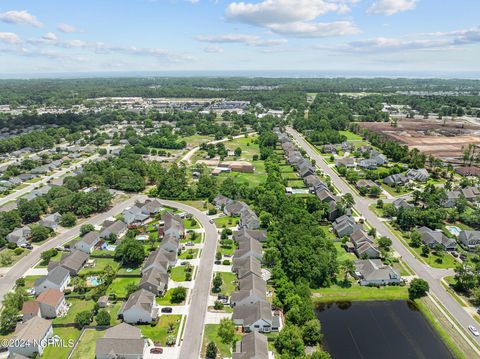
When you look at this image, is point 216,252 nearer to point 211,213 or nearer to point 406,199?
point 211,213

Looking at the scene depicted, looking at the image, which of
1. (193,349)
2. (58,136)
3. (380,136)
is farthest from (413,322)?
(58,136)

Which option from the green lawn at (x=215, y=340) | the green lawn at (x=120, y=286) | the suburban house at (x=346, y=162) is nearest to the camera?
the green lawn at (x=215, y=340)

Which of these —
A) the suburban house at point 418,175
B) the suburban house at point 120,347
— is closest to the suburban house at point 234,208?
the suburban house at point 120,347

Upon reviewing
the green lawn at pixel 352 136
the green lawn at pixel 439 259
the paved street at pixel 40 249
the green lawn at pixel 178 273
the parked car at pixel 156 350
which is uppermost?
the parked car at pixel 156 350

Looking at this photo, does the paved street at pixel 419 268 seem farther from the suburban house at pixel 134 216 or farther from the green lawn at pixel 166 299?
the suburban house at pixel 134 216

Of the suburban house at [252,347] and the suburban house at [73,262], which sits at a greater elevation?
the suburban house at [252,347]

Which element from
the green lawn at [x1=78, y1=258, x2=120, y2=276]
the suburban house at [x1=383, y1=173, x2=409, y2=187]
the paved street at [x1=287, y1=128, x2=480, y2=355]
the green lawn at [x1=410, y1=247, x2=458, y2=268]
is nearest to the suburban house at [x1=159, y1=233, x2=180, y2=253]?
the green lawn at [x1=78, y1=258, x2=120, y2=276]

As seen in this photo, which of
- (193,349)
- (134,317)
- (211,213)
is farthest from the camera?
(211,213)
